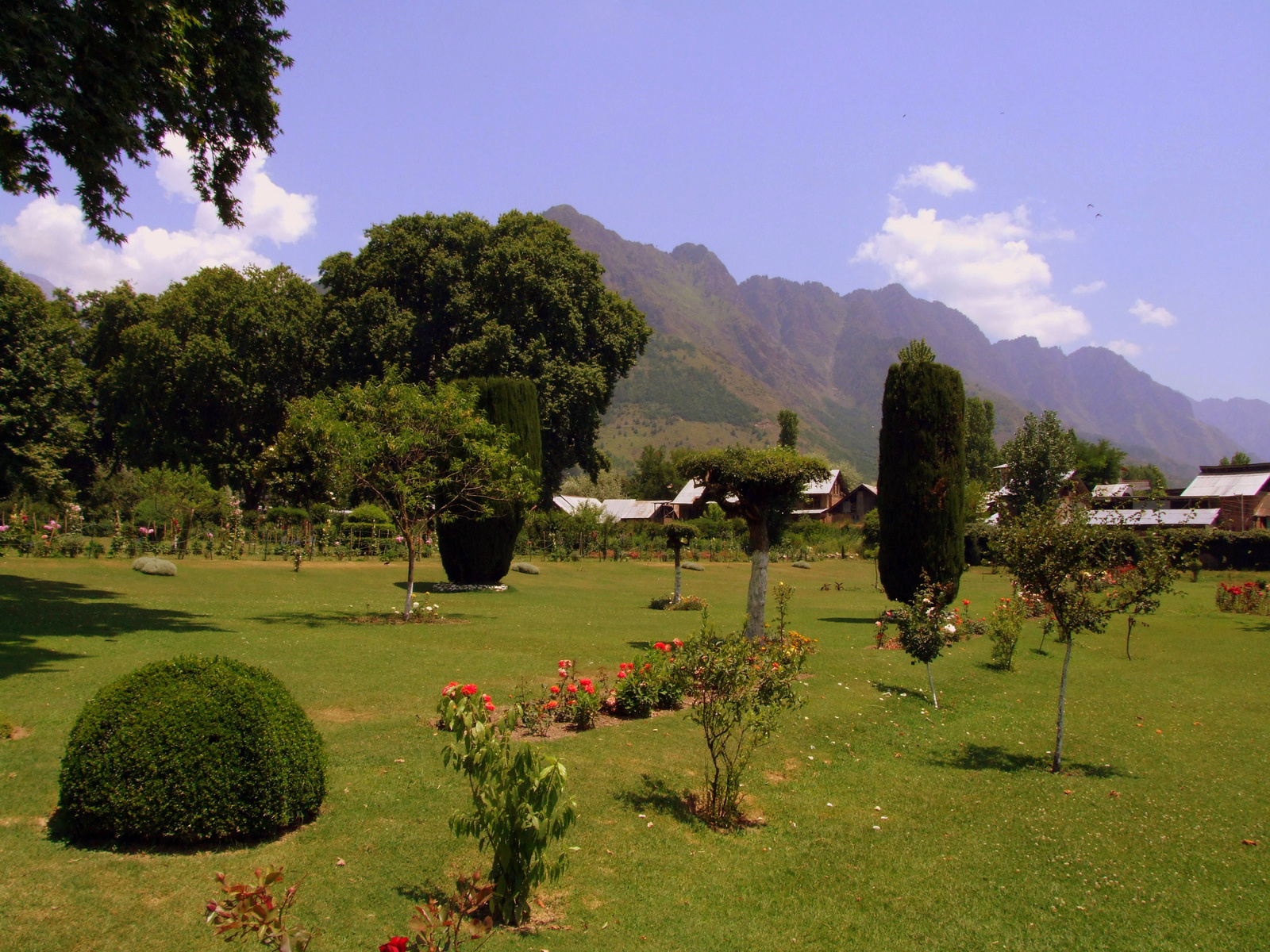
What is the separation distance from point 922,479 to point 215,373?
36.1 m

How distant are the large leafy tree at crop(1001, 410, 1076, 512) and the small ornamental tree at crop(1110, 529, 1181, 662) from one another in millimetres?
41811

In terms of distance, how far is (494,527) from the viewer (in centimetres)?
2439

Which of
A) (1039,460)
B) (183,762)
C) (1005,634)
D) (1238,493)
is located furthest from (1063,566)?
(1238,493)

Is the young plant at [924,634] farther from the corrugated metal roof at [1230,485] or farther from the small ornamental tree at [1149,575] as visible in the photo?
the corrugated metal roof at [1230,485]

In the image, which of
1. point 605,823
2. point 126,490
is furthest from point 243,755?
point 126,490

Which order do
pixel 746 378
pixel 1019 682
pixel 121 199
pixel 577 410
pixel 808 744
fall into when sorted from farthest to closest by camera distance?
pixel 746 378 < pixel 577 410 < pixel 1019 682 < pixel 121 199 < pixel 808 744

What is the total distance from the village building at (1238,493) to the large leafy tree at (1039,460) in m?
8.12

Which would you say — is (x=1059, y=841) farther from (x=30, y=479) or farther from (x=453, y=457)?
(x=30, y=479)

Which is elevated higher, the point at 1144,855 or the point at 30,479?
the point at 30,479

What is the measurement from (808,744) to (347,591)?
55.9 feet

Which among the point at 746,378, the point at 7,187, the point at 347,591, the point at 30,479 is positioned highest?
the point at 746,378

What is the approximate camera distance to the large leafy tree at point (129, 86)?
9.23 meters

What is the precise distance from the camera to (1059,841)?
6723 mm

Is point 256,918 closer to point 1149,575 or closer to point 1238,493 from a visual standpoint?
point 1149,575
